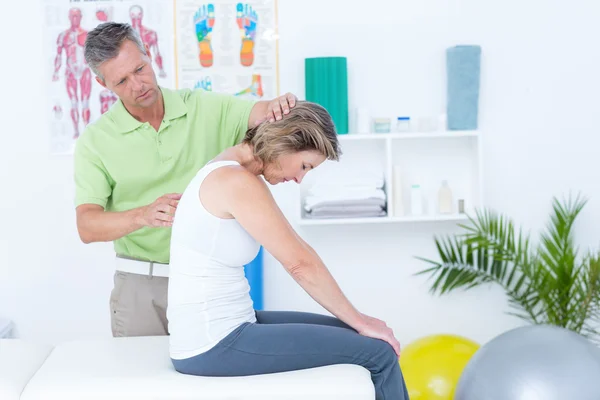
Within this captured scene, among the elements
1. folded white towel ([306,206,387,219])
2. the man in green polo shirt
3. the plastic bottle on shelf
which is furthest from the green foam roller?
the man in green polo shirt

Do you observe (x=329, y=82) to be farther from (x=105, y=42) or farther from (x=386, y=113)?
(x=105, y=42)

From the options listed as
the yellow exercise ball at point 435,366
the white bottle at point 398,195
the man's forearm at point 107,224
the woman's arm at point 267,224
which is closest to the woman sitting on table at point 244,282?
the woman's arm at point 267,224

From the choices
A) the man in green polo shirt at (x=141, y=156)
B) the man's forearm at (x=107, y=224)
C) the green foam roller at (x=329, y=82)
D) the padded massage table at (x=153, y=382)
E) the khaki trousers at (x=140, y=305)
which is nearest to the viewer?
the padded massage table at (x=153, y=382)

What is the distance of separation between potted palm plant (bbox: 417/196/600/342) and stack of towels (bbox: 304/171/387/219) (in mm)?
383

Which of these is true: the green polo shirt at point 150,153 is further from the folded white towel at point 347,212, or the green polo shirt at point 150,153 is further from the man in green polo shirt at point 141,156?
the folded white towel at point 347,212

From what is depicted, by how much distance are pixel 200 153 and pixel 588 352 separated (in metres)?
1.42

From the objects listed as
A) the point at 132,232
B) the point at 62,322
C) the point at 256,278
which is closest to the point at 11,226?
the point at 62,322

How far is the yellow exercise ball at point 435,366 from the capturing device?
118 inches

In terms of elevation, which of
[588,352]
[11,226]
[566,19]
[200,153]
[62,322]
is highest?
[566,19]

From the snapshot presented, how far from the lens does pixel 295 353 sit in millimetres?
2047

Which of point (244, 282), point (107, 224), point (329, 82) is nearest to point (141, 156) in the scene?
point (107, 224)

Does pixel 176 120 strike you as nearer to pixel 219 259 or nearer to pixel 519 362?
pixel 219 259

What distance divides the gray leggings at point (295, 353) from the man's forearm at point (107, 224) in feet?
1.68

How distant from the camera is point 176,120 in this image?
2.61 metres
